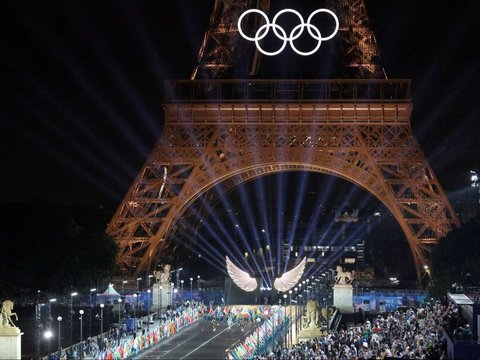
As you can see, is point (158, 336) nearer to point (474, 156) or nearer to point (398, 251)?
point (474, 156)

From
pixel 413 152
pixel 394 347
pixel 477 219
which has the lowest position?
pixel 394 347

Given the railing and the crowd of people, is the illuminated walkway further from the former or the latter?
the railing

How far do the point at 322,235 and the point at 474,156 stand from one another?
213ft

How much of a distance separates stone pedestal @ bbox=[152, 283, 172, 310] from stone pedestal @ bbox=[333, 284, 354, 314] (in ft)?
36.6

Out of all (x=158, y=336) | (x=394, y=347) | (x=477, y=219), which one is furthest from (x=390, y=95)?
(x=394, y=347)

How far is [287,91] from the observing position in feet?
222

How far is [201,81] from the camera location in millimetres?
66312

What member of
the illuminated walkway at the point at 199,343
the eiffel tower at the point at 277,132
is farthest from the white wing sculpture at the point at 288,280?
the eiffel tower at the point at 277,132

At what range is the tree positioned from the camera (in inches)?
2448

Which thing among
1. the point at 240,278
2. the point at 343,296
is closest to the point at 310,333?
the point at 240,278

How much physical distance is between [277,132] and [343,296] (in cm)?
1093

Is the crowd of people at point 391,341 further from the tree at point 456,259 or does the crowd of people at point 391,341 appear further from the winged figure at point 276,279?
the winged figure at point 276,279

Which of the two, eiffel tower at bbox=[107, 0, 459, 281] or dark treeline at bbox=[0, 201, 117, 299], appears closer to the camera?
dark treeline at bbox=[0, 201, 117, 299]

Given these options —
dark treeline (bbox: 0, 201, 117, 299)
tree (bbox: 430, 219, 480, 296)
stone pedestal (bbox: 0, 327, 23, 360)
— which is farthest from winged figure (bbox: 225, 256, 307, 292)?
stone pedestal (bbox: 0, 327, 23, 360)
